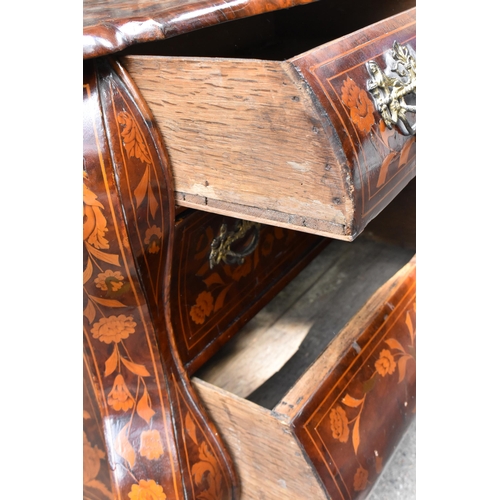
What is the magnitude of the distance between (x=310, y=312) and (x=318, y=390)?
0.37 metres

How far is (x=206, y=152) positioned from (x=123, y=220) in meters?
0.12

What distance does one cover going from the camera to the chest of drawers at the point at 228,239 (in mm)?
496

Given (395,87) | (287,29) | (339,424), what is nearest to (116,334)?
(339,424)

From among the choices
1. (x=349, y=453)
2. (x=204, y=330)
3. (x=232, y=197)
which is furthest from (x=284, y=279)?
(x=232, y=197)

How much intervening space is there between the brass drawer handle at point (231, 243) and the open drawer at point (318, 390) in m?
0.18

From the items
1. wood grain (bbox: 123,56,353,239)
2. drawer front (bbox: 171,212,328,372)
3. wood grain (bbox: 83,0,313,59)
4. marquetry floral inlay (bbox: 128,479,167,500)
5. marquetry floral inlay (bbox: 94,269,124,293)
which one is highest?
wood grain (bbox: 83,0,313,59)

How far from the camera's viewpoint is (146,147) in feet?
1.96

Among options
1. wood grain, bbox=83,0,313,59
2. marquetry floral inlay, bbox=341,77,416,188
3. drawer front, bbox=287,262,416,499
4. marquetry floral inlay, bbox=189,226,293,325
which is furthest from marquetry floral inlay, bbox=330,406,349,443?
wood grain, bbox=83,0,313,59

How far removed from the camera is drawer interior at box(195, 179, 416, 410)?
911 mm

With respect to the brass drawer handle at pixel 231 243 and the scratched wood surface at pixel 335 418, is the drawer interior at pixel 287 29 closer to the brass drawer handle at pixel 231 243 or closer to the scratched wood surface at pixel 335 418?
the brass drawer handle at pixel 231 243

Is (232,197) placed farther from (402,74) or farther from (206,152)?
(402,74)

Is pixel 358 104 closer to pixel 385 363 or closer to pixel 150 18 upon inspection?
pixel 150 18

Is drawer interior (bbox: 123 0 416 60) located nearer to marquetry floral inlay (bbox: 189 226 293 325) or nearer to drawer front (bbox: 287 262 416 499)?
marquetry floral inlay (bbox: 189 226 293 325)

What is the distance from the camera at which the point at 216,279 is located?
0.81 m
